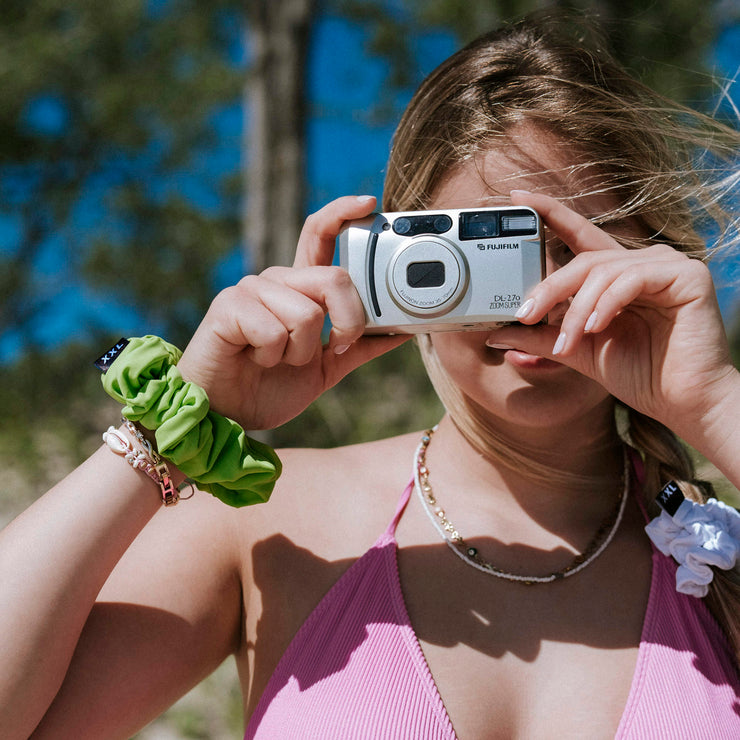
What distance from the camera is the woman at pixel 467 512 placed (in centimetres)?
130

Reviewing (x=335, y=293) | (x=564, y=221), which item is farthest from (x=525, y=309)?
(x=335, y=293)

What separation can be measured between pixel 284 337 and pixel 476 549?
2.09ft

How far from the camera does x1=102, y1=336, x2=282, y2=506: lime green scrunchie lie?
4.24 ft

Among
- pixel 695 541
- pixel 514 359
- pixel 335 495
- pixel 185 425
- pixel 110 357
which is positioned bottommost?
pixel 695 541

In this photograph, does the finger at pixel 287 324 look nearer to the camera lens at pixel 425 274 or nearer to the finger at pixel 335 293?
the finger at pixel 335 293

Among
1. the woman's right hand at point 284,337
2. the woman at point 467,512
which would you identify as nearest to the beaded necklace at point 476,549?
the woman at point 467,512

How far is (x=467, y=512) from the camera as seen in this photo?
170 cm

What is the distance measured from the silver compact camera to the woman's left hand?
0.04 m

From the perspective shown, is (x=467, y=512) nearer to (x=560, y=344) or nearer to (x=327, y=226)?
(x=560, y=344)

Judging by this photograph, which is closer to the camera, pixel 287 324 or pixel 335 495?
pixel 287 324

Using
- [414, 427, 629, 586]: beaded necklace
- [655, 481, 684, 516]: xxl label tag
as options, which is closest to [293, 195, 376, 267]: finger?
[414, 427, 629, 586]: beaded necklace

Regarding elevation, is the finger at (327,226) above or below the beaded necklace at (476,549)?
above

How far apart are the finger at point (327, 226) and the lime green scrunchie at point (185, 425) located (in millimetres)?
310

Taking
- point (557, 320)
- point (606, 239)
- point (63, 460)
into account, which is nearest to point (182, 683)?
point (557, 320)
